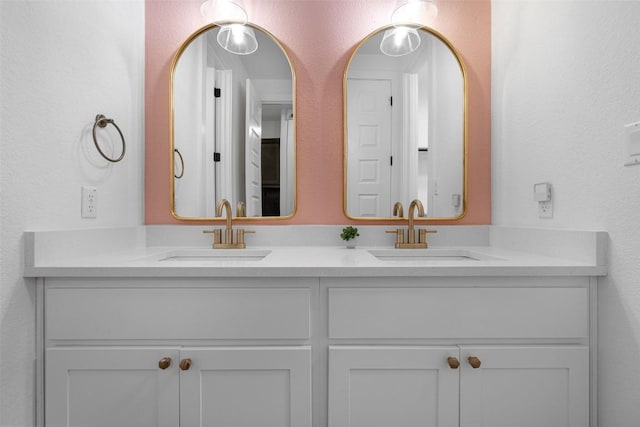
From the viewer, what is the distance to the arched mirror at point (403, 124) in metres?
1.48

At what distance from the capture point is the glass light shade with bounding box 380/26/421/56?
1.48 meters

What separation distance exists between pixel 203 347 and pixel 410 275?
631mm

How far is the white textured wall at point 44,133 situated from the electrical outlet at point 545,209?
1652 mm

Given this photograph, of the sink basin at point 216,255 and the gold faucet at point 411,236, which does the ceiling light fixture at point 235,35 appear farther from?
the gold faucet at point 411,236

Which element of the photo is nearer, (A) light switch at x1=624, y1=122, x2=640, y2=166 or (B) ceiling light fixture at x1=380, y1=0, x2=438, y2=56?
(A) light switch at x1=624, y1=122, x2=640, y2=166

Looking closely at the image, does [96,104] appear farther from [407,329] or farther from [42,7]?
[407,329]

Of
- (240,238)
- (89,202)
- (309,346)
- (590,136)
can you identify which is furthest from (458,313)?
(89,202)

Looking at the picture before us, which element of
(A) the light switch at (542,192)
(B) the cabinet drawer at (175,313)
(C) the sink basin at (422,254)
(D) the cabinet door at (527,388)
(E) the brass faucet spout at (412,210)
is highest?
(A) the light switch at (542,192)

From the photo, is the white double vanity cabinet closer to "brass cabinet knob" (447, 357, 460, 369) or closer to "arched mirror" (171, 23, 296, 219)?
"brass cabinet knob" (447, 357, 460, 369)

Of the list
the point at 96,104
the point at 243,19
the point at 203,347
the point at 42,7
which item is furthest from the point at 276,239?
the point at 42,7

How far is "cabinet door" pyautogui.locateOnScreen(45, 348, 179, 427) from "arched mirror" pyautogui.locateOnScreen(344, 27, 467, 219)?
0.96m

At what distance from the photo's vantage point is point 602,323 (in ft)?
3.08

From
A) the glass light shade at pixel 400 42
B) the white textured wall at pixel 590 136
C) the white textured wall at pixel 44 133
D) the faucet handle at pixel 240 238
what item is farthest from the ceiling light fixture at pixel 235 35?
Answer: the white textured wall at pixel 590 136

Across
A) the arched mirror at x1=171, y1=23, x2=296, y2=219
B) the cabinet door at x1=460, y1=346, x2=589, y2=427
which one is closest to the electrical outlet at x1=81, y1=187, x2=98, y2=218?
the arched mirror at x1=171, y1=23, x2=296, y2=219
